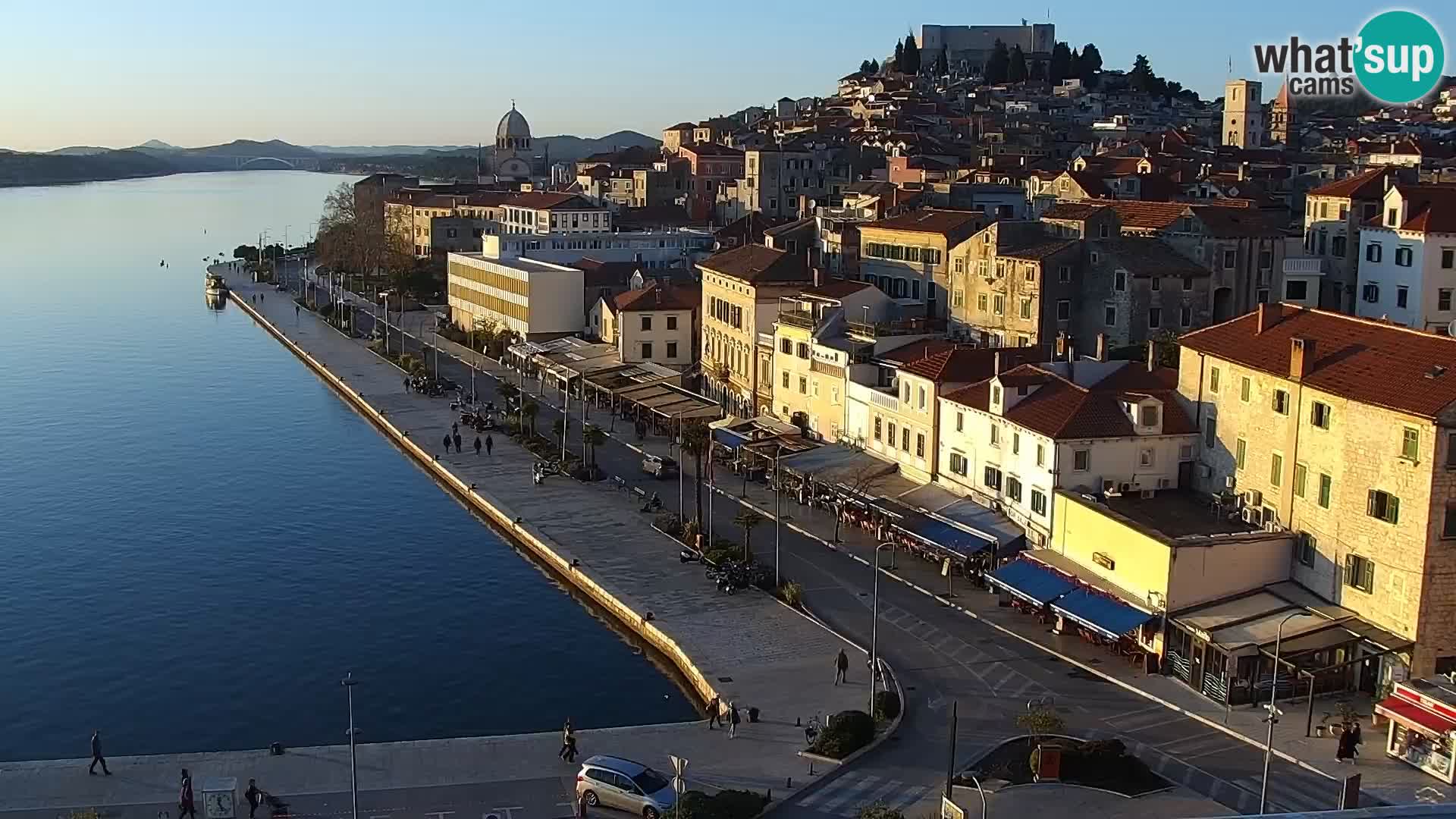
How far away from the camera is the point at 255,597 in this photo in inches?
Answer: 1724

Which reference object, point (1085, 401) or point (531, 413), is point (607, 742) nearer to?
point (1085, 401)

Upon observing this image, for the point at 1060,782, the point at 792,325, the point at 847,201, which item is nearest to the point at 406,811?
the point at 1060,782

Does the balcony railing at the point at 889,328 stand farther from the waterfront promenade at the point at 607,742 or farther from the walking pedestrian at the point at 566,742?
the walking pedestrian at the point at 566,742

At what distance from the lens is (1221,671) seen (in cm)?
3191

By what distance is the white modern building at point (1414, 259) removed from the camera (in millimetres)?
56000

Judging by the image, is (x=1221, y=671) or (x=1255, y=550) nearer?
(x=1221, y=671)

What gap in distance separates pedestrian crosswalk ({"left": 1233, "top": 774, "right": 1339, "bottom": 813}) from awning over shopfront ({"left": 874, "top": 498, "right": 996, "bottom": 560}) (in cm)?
1342

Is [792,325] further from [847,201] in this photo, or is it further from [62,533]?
[847,201]

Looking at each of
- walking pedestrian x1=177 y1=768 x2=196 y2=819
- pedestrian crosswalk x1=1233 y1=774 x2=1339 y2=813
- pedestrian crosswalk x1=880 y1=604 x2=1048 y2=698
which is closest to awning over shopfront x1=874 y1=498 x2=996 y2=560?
pedestrian crosswalk x1=880 y1=604 x2=1048 y2=698

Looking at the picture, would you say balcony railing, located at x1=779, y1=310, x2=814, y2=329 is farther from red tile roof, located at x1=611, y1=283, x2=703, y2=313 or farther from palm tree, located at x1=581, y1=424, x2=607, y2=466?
red tile roof, located at x1=611, y1=283, x2=703, y2=313

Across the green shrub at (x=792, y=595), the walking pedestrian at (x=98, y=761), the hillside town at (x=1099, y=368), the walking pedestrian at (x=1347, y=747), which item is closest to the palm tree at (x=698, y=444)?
the hillside town at (x=1099, y=368)

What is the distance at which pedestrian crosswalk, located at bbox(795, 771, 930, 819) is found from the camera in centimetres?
2653

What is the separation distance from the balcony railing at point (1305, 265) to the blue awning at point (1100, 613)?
99.1 ft

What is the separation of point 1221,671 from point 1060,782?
6393 millimetres
